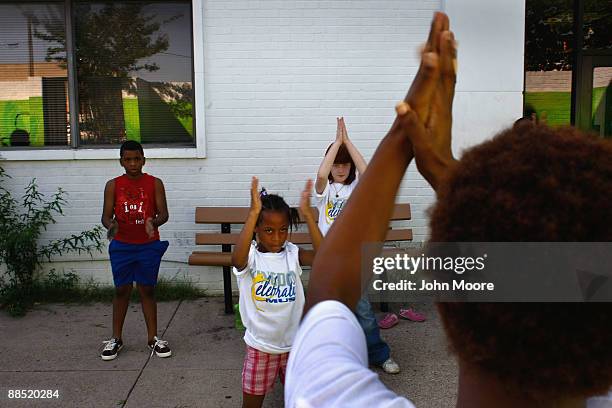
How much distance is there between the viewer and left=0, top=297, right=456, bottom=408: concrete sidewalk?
388cm

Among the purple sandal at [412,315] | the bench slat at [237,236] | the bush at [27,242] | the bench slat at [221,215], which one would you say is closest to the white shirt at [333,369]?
the purple sandal at [412,315]

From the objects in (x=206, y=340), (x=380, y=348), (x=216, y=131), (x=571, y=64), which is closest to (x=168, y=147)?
(x=216, y=131)

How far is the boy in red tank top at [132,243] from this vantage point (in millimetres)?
4527

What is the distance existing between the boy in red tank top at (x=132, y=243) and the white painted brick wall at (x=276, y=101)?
1197 millimetres

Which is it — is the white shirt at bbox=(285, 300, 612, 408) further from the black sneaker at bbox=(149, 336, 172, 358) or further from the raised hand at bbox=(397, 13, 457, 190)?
the black sneaker at bbox=(149, 336, 172, 358)

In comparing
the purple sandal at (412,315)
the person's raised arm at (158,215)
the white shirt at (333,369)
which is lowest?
the purple sandal at (412,315)

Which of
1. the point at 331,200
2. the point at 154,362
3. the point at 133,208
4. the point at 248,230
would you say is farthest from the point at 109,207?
the point at 248,230

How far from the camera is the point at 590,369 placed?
0.85m

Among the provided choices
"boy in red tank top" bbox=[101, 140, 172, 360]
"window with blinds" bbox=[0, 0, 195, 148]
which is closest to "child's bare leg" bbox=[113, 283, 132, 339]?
"boy in red tank top" bbox=[101, 140, 172, 360]

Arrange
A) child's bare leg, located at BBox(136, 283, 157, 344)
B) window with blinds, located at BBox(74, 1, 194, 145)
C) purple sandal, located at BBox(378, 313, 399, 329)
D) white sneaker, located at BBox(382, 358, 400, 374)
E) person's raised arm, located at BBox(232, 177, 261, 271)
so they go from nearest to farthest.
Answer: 1. person's raised arm, located at BBox(232, 177, 261, 271)
2. white sneaker, located at BBox(382, 358, 400, 374)
3. child's bare leg, located at BBox(136, 283, 157, 344)
4. purple sandal, located at BBox(378, 313, 399, 329)
5. window with blinds, located at BBox(74, 1, 194, 145)

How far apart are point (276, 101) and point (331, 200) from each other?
5.50 feet

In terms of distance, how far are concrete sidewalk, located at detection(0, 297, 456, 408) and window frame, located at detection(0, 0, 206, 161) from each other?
1528 mm

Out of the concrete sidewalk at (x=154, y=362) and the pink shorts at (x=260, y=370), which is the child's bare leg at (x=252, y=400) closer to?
the pink shorts at (x=260, y=370)

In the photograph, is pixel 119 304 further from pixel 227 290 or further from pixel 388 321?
pixel 388 321
